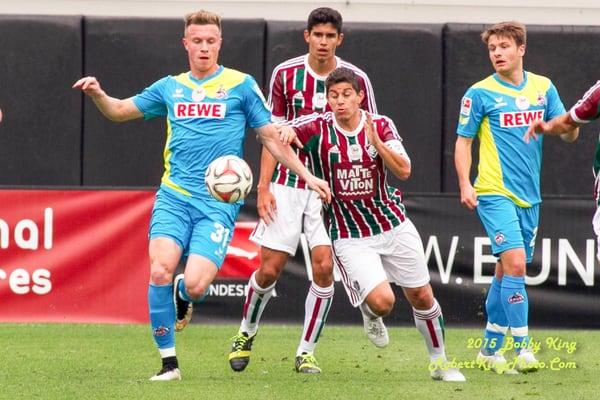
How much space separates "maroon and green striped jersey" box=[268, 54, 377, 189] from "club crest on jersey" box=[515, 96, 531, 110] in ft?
3.35

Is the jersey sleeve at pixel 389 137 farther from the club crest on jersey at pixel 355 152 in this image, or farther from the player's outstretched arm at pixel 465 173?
the player's outstretched arm at pixel 465 173

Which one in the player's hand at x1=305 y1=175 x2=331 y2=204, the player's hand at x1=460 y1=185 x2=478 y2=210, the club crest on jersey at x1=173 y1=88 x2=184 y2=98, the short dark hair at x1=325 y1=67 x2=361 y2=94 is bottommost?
the player's hand at x1=460 y1=185 x2=478 y2=210

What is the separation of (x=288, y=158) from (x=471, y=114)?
5.12ft

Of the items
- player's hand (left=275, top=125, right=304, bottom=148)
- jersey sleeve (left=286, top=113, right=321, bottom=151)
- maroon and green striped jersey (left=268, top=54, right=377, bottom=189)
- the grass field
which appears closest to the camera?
the grass field

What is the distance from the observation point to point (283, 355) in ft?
33.3

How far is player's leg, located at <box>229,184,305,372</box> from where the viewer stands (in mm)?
9398

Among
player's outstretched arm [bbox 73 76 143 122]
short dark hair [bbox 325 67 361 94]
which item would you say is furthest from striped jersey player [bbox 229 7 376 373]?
player's outstretched arm [bbox 73 76 143 122]

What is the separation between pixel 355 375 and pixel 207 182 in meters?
1.63

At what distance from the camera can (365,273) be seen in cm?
857

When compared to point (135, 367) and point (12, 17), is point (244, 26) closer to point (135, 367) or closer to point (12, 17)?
point (12, 17)

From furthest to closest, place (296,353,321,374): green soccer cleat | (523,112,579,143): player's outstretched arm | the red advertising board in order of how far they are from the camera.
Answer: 1. the red advertising board
2. (296,353,321,374): green soccer cleat
3. (523,112,579,143): player's outstretched arm

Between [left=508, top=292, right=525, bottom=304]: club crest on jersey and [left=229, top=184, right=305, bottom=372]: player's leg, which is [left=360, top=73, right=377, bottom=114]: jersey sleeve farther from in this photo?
[left=508, top=292, right=525, bottom=304]: club crest on jersey

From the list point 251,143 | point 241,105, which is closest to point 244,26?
point 251,143

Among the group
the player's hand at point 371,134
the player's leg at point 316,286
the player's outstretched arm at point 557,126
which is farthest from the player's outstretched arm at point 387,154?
the player's leg at point 316,286
